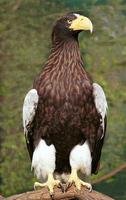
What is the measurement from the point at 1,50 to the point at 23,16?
0.37 metres

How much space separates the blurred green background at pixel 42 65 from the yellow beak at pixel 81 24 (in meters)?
2.68

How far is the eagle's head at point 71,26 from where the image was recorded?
138 inches

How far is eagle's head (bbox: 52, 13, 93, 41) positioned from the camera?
3.51 metres

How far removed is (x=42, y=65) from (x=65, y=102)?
9.12ft

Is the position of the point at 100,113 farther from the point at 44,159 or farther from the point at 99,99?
the point at 44,159

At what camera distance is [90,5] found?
6.41m

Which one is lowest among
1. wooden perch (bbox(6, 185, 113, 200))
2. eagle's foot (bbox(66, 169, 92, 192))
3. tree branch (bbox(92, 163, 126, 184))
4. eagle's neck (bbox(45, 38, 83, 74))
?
tree branch (bbox(92, 163, 126, 184))

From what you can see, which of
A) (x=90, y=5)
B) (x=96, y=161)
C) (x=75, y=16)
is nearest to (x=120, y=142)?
(x=90, y=5)

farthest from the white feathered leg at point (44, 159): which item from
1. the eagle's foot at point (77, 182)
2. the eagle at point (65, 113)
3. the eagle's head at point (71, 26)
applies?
the eagle's head at point (71, 26)

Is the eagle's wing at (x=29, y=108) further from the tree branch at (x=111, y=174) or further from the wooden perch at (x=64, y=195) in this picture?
the tree branch at (x=111, y=174)

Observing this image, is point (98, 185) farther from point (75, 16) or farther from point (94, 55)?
point (75, 16)

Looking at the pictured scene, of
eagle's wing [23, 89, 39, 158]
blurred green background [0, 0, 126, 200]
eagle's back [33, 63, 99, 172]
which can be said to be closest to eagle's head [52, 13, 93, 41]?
eagle's back [33, 63, 99, 172]

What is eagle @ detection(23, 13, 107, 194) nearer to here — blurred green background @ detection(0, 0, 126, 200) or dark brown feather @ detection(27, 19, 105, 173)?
dark brown feather @ detection(27, 19, 105, 173)

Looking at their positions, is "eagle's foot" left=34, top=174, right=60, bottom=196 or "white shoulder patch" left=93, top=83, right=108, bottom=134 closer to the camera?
"eagle's foot" left=34, top=174, right=60, bottom=196
